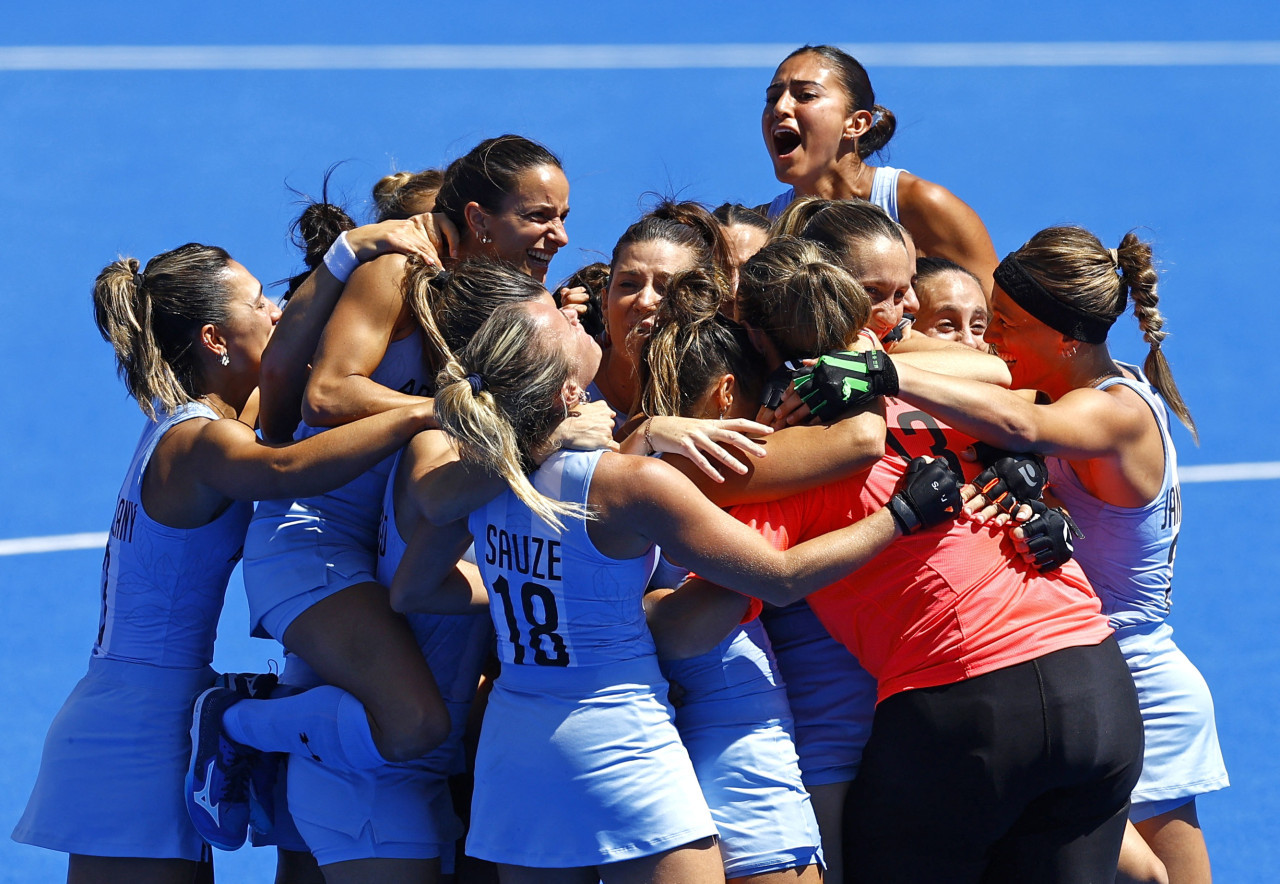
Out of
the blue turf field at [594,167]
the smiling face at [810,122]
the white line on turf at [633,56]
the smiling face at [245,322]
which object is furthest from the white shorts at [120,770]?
the white line on turf at [633,56]

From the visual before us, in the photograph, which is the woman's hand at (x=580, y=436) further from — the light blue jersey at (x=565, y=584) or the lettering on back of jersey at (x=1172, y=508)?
the lettering on back of jersey at (x=1172, y=508)

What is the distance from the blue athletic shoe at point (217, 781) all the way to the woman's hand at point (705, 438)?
1498mm

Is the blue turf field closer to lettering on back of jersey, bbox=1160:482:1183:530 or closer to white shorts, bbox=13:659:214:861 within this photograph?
white shorts, bbox=13:659:214:861

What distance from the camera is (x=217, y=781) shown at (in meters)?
3.93

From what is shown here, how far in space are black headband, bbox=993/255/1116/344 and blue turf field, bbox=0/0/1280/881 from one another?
3.18 metres

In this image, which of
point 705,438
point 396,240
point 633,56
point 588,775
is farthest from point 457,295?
point 633,56

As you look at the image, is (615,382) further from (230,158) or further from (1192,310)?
(230,158)

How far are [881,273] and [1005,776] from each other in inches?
53.2

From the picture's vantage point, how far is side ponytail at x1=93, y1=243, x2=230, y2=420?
13.9 feet

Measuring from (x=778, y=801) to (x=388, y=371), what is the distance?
5.47 ft

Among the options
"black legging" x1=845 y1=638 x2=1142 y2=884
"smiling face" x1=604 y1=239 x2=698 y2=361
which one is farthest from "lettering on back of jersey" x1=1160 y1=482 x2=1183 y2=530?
"smiling face" x1=604 y1=239 x2=698 y2=361

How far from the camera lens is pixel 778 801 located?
344cm

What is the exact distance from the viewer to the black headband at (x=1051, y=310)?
3.81 meters

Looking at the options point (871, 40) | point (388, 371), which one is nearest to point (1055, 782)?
point (388, 371)
